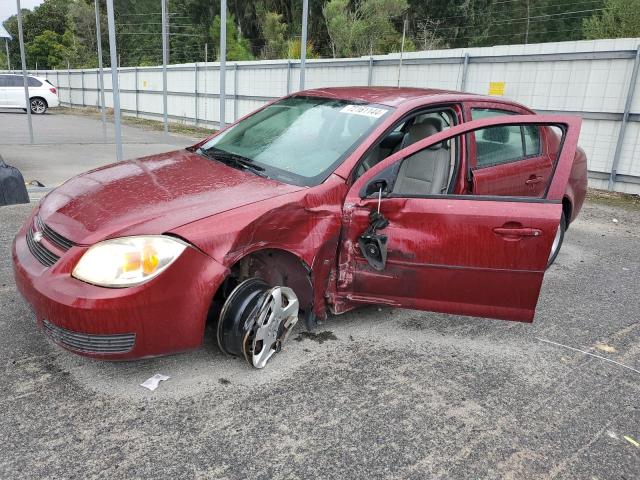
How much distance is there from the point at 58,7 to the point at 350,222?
59359 mm

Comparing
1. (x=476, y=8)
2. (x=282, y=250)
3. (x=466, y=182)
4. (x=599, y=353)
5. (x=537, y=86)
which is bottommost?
(x=599, y=353)

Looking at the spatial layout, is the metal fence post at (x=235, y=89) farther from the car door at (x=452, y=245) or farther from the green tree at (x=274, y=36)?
the car door at (x=452, y=245)

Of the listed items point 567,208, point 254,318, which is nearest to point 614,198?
point 567,208

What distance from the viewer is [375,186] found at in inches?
116

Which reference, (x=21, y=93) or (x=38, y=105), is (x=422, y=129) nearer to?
(x=21, y=93)

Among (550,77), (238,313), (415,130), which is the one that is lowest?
(238,313)

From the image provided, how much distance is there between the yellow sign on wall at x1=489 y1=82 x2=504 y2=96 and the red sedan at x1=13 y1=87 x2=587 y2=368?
7.03m

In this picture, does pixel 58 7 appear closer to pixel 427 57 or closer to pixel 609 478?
pixel 427 57

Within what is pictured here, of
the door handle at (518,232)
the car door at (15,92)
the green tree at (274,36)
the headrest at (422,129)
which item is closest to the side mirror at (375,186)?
Result: the door handle at (518,232)

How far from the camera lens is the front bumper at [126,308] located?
2.29 metres

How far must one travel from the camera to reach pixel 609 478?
219cm

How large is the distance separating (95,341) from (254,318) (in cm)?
75

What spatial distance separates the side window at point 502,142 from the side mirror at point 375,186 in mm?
1067

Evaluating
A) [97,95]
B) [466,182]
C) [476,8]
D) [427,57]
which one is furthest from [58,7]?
[466,182]
